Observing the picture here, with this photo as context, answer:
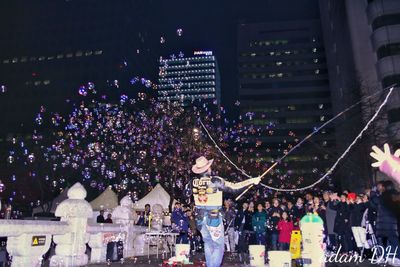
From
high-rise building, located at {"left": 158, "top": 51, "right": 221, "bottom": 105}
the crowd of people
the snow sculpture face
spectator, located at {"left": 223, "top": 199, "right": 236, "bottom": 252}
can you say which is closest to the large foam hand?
the crowd of people

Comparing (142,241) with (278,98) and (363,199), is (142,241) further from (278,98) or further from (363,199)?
(278,98)

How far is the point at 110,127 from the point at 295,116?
62.3 m

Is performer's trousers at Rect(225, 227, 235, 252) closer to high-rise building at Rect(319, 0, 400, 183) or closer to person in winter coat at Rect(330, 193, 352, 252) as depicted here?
person in winter coat at Rect(330, 193, 352, 252)

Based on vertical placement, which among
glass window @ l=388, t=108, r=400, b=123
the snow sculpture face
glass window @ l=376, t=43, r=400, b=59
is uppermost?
glass window @ l=376, t=43, r=400, b=59

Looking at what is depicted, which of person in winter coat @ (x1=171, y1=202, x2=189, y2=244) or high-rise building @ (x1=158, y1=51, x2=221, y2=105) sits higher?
high-rise building @ (x1=158, y1=51, x2=221, y2=105)

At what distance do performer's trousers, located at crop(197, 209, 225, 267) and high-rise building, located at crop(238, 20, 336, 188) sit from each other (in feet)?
237

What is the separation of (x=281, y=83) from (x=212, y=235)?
286 ft

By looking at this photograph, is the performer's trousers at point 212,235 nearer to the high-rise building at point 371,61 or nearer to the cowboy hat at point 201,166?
the cowboy hat at point 201,166

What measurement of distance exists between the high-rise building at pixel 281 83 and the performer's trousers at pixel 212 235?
237ft

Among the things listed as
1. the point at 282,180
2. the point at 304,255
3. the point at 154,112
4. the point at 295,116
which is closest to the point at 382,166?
the point at 304,255

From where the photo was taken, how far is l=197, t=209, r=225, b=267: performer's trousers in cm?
846

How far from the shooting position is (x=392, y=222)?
35.2ft

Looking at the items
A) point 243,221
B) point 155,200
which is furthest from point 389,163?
point 155,200

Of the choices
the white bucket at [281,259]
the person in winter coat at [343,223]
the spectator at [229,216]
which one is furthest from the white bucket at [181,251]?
the person in winter coat at [343,223]
